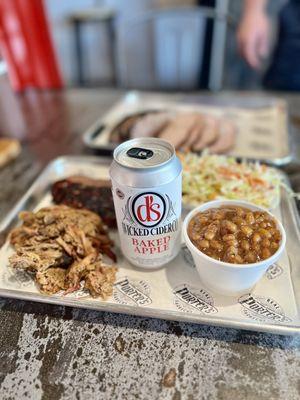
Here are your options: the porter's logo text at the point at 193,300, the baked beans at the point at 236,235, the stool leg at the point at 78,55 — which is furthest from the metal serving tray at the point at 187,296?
the stool leg at the point at 78,55

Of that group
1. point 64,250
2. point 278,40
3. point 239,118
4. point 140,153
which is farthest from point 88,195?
point 278,40

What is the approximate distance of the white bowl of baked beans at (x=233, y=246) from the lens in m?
0.76

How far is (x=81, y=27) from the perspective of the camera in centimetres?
426

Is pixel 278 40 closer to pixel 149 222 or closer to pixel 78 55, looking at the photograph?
pixel 149 222

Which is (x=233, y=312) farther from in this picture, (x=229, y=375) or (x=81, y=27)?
(x=81, y=27)

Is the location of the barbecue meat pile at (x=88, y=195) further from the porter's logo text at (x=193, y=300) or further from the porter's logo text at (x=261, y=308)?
the porter's logo text at (x=261, y=308)

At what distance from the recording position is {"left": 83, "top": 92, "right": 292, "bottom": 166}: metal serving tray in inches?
57.9

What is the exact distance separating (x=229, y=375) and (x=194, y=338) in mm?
107

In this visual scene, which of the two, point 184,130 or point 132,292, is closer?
point 132,292

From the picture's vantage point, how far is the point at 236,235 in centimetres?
80

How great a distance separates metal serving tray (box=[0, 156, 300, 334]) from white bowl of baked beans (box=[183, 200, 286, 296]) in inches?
1.8

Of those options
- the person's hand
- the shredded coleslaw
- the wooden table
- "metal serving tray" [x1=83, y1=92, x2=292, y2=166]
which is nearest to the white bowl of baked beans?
the wooden table

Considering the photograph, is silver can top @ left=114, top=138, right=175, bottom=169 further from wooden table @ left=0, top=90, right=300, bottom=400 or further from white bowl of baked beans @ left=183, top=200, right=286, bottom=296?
wooden table @ left=0, top=90, right=300, bottom=400

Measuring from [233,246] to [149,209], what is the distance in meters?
0.21
